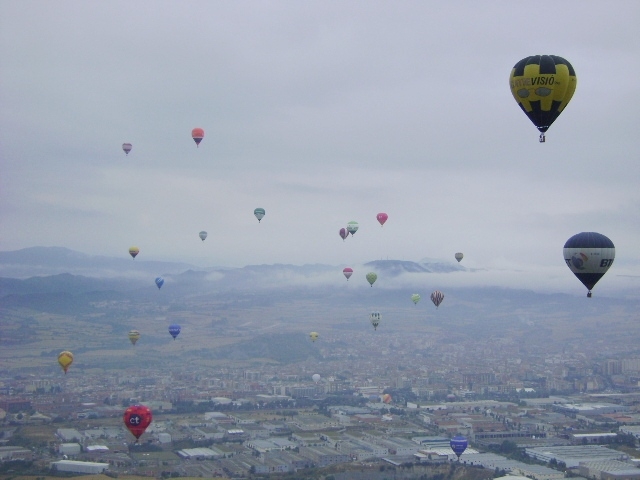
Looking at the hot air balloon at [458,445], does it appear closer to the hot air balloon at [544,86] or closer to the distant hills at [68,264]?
the hot air balloon at [544,86]

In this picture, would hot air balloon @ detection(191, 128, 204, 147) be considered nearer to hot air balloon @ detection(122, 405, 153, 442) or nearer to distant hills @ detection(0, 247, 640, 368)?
hot air balloon @ detection(122, 405, 153, 442)

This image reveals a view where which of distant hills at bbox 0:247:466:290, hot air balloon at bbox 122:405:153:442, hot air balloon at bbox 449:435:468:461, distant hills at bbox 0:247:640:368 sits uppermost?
distant hills at bbox 0:247:466:290

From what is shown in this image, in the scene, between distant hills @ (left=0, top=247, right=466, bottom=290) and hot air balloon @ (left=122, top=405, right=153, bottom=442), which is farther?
distant hills @ (left=0, top=247, right=466, bottom=290)

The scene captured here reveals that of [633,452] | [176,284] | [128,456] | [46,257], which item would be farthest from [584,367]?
[46,257]

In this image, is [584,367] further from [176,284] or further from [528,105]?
[176,284]

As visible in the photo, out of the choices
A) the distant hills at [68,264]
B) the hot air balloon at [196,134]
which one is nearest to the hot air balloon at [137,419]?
the hot air balloon at [196,134]

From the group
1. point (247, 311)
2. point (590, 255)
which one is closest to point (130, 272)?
point (247, 311)

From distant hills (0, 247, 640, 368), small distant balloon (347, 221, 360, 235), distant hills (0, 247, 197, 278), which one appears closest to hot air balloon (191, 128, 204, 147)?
small distant balloon (347, 221, 360, 235)
